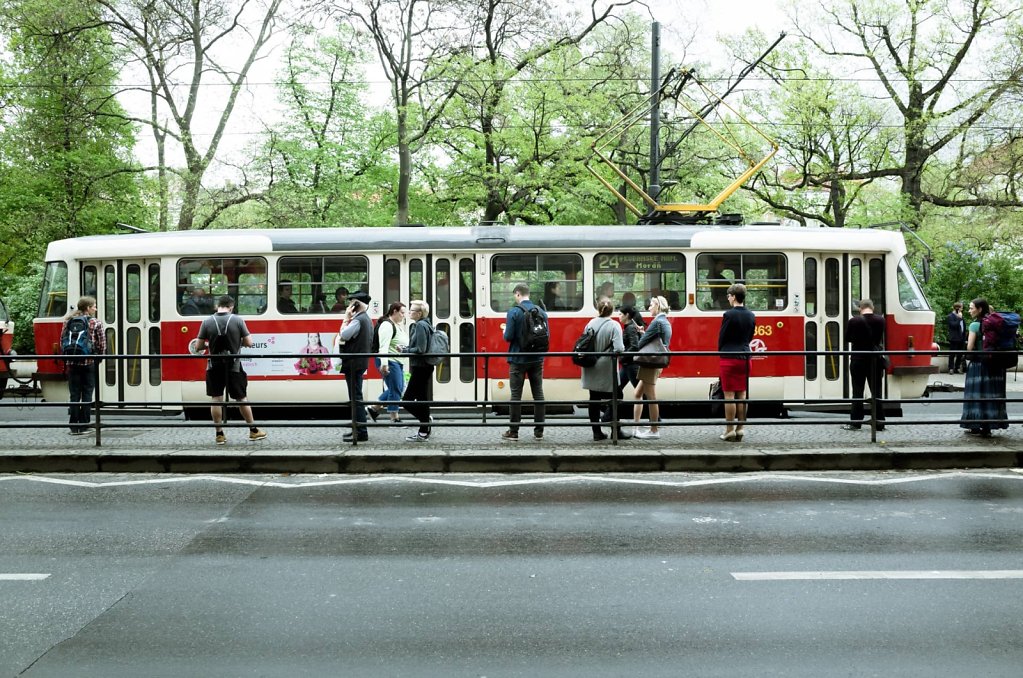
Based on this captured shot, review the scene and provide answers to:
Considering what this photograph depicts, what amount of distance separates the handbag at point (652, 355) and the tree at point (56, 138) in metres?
20.8

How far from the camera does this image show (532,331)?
37.2ft

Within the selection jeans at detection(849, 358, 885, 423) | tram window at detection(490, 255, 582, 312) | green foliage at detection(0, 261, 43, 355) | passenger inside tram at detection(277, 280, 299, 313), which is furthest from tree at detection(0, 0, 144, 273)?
jeans at detection(849, 358, 885, 423)

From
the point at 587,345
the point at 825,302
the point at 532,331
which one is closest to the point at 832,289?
the point at 825,302

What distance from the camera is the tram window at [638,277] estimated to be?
47.3ft

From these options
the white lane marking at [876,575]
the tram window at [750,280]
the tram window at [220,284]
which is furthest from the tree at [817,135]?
the white lane marking at [876,575]

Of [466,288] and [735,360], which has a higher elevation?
[466,288]

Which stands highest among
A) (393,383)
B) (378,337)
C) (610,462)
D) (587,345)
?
(378,337)

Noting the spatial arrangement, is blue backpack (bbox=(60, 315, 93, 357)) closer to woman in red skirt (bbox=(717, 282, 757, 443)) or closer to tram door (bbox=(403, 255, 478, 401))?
tram door (bbox=(403, 255, 478, 401))

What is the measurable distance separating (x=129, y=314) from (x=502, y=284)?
228 inches

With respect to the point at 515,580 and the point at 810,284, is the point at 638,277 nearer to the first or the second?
the point at 810,284

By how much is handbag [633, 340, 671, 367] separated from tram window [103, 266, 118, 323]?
8.40m

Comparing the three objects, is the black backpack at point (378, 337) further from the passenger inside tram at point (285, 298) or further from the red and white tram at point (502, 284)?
the passenger inside tram at point (285, 298)

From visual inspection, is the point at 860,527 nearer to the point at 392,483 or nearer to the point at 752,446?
the point at 752,446

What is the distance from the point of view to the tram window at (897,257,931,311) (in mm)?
14711
